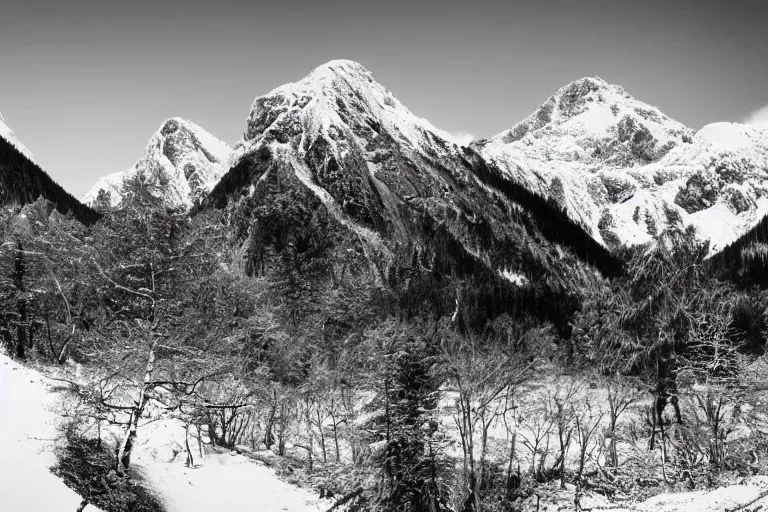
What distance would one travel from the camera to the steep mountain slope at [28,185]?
321 ft

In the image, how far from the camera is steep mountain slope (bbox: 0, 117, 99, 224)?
321 feet

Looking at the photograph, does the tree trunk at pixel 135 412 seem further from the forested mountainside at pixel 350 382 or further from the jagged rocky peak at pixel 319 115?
the jagged rocky peak at pixel 319 115

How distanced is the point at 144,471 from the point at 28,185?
11041cm

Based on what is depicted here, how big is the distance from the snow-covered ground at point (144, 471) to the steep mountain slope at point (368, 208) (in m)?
94.2

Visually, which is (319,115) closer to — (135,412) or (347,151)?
(347,151)

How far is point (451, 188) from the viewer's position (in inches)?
7559

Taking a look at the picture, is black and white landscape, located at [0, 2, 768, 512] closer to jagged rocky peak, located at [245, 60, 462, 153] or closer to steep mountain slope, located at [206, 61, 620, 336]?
steep mountain slope, located at [206, 61, 620, 336]

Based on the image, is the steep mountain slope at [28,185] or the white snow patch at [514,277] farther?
the white snow patch at [514,277]

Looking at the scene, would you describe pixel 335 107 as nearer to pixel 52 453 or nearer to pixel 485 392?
pixel 485 392

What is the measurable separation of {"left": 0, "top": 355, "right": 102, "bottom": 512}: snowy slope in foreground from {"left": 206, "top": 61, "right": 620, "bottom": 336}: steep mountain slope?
101 m

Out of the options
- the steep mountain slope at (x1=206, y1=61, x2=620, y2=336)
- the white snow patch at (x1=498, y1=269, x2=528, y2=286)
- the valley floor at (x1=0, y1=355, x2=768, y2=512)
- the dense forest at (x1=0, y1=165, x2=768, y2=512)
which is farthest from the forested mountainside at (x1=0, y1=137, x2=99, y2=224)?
the white snow patch at (x1=498, y1=269, x2=528, y2=286)

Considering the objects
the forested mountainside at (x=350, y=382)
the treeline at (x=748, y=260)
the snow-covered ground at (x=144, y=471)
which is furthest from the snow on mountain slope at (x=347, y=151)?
the snow-covered ground at (x=144, y=471)

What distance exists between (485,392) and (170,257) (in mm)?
33876

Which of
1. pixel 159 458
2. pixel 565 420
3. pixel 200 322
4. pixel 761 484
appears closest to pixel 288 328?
pixel 565 420
